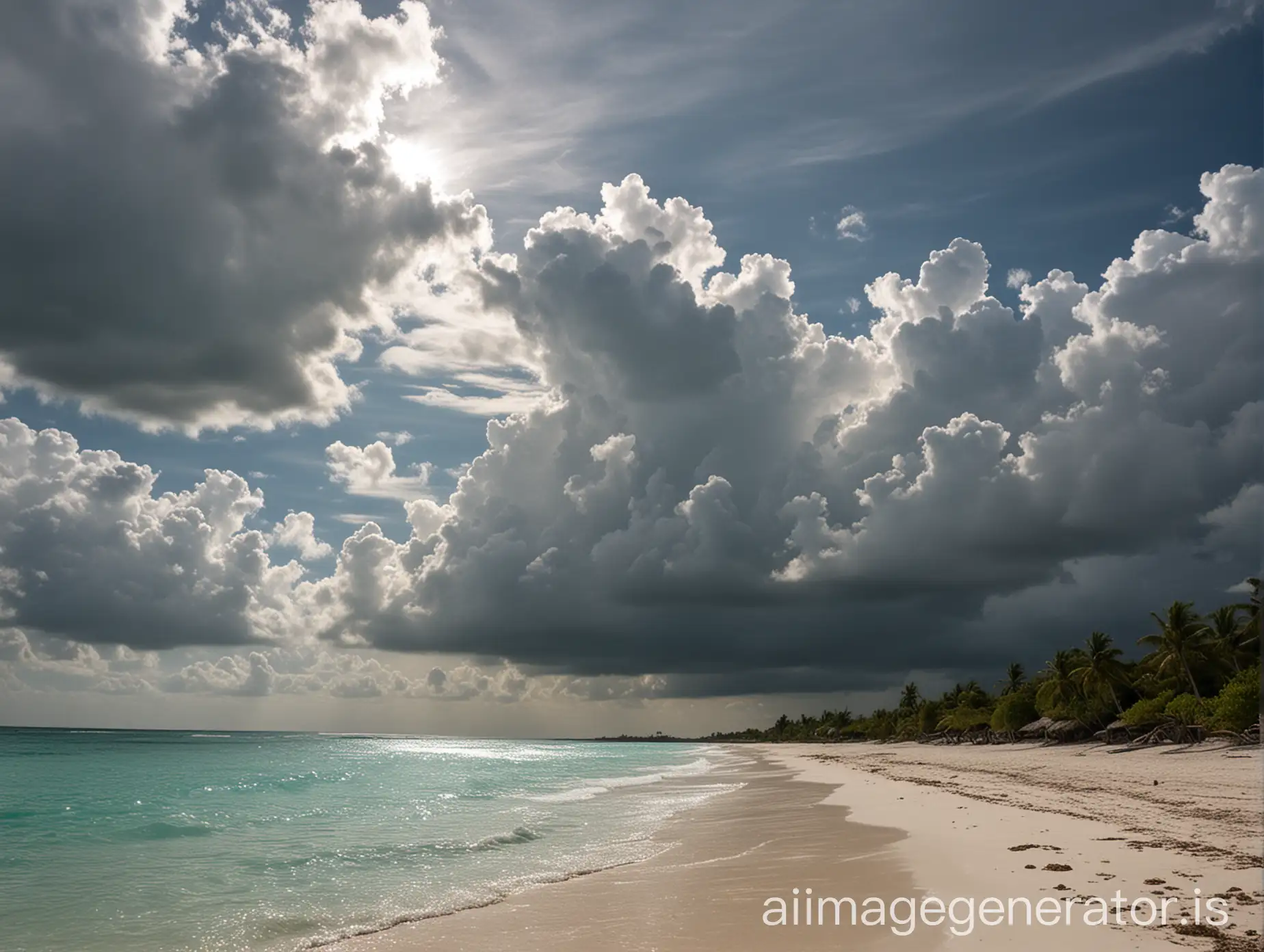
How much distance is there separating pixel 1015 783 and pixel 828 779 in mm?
14447

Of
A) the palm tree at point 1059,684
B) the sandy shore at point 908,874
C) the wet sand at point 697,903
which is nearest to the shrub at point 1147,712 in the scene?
the palm tree at point 1059,684

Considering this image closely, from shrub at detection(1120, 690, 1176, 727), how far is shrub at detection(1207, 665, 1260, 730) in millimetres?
10374

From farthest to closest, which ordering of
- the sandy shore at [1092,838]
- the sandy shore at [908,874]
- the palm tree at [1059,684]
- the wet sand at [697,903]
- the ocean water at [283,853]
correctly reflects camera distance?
the palm tree at [1059,684] < the ocean water at [283,853] < the wet sand at [697,903] < the sandy shore at [908,874] < the sandy shore at [1092,838]

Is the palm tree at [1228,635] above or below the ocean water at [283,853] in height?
above

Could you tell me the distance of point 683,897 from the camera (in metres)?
13.9

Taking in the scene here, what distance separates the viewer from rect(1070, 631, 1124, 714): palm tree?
235 ft

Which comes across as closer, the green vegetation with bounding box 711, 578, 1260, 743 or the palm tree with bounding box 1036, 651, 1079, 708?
the green vegetation with bounding box 711, 578, 1260, 743

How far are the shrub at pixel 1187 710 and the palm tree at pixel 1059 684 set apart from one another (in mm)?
19992

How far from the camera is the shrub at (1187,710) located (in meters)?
51.0

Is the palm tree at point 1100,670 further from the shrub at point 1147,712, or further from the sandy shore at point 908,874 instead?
the sandy shore at point 908,874

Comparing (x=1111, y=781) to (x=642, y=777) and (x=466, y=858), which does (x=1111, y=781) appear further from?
(x=642, y=777)

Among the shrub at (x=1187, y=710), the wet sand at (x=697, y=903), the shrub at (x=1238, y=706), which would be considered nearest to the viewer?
the wet sand at (x=697, y=903)

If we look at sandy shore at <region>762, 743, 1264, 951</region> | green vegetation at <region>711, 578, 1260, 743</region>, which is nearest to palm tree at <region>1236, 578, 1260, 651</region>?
green vegetation at <region>711, 578, 1260, 743</region>

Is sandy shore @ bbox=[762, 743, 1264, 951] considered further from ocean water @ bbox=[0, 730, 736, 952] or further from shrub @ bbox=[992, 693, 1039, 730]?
shrub @ bbox=[992, 693, 1039, 730]
